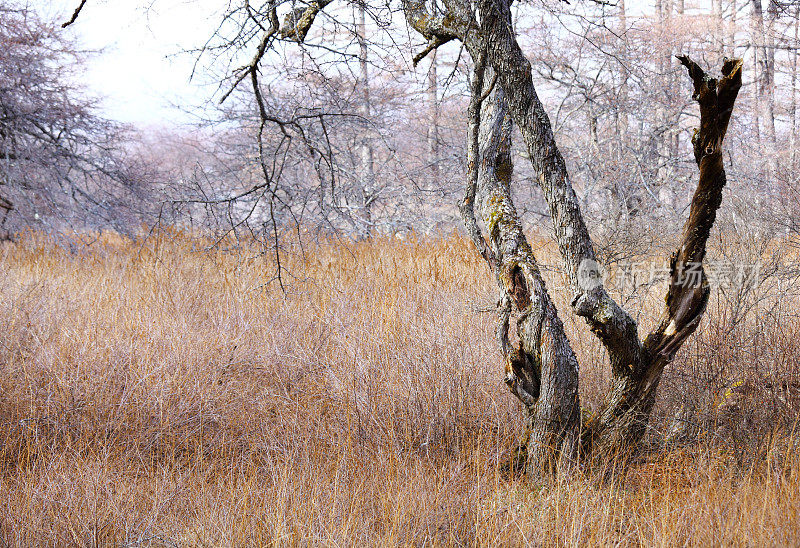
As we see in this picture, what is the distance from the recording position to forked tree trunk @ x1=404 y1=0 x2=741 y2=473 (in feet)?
7.98

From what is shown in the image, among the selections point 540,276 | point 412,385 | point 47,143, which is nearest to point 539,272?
point 540,276

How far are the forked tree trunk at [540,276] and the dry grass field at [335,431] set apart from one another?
264mm

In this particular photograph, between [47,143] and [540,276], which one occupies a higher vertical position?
[47,143]

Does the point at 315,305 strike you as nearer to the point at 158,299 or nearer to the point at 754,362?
the point at 158,299

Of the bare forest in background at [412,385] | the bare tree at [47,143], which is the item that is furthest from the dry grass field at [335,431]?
the bare tree at [47,143]

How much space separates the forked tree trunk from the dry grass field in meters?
0.26

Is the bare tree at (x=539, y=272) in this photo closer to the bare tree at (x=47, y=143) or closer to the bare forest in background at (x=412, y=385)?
the bare forest in background at (x=412, y=385)

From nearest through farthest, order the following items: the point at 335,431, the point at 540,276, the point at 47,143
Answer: the point at 540,276
the point at 335,431
the point at 47,143

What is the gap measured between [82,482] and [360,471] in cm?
133

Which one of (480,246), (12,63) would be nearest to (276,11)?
(480,246)

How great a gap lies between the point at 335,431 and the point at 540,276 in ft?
4.81

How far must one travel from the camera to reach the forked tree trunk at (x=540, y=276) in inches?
95.7

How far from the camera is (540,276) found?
2580 millimetres

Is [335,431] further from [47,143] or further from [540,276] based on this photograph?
[47,143]
